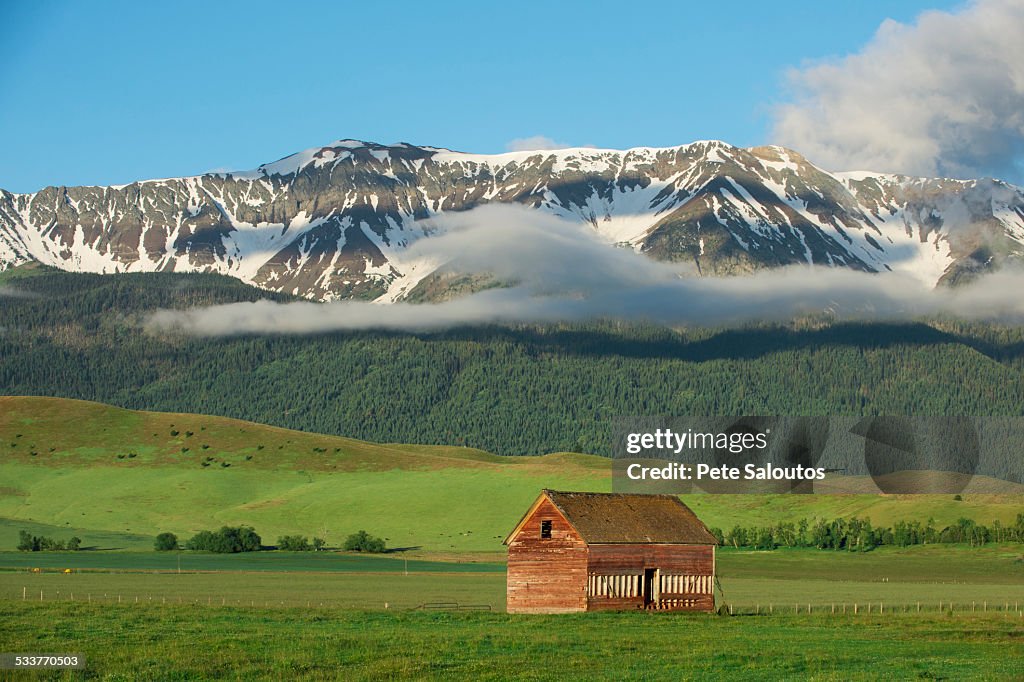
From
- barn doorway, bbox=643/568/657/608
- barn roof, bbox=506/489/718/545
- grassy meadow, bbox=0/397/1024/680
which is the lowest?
grassy meadow, bbox=0/397/1024/680

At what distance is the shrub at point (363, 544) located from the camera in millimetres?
165875

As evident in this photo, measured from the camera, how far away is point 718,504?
195000 millimetres

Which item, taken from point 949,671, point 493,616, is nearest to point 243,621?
point 493,616

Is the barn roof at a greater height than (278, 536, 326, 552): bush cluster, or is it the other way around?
the barn roof

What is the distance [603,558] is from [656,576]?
14.4 feet

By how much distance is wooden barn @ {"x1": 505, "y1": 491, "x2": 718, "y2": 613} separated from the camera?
80.8 m

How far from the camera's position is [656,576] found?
3295 inches

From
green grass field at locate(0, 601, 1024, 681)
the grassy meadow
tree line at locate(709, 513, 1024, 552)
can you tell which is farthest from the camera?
tree line at locate(709, 513, 1024, 552)

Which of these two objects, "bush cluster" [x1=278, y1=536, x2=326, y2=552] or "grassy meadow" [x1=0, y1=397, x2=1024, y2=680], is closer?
"grassy meadow" [x1=0, y1=397, x2=1024, y2=680]

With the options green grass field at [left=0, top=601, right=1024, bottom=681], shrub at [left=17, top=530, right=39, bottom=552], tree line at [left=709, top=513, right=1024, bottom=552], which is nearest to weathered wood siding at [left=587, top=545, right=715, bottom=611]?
green grass field at [left=0, top=601, right=1024, bottom=681]

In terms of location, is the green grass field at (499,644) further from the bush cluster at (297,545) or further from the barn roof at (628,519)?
the bush cluster at (297,545)

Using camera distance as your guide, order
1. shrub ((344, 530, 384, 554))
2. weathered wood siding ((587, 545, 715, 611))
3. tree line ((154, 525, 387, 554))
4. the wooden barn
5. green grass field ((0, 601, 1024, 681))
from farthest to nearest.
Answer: shrub ((344, 530, 384, 554)) → tree line ((154, 525, 387, 554)) → weathered wood siding ((587, 545, 715, 611)) → the wooden barn → green grass field ((0, 601, 1024, 681))

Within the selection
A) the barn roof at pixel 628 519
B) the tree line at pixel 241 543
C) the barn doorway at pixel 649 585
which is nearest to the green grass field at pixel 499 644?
the barn doorway at pixel 649 585

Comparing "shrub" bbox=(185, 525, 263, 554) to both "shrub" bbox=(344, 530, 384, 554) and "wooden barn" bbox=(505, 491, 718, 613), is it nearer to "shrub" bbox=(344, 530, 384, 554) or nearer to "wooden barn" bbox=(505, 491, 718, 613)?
"shrub" bbox=(344, 530, 384, 554)
